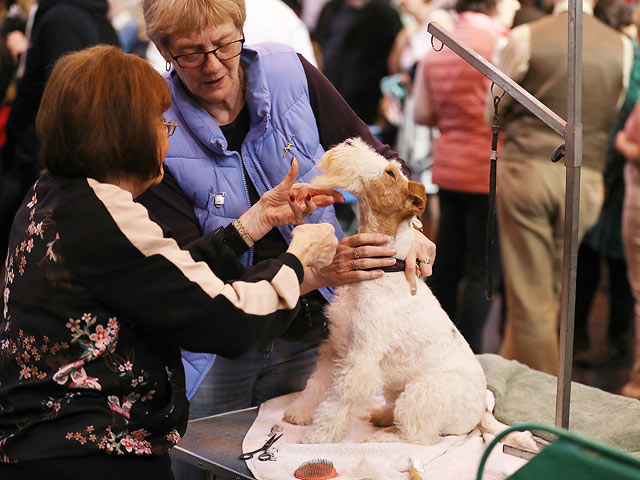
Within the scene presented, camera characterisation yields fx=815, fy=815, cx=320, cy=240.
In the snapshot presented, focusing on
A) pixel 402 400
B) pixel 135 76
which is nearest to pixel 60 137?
pixel 135 76

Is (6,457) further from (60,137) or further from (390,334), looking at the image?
(390,334)

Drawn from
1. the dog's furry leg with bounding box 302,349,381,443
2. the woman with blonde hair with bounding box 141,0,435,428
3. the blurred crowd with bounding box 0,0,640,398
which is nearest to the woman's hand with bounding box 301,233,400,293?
the woman with blonde hair with bounding box 141,0,435,428

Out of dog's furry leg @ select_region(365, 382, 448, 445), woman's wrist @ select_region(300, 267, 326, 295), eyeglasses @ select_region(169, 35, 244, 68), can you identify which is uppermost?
eyeglasses @ select_region(169, 35, 244, 68)

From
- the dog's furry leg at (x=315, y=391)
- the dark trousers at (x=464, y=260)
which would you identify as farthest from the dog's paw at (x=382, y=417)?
the dark trousers at (x=464, y=260)

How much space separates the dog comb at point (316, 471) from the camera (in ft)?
5.08

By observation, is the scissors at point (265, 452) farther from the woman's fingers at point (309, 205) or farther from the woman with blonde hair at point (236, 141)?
the woman's fingers at point (309, 205)

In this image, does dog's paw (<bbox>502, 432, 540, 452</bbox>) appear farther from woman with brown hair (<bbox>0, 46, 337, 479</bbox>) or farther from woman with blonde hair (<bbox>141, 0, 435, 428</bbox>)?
woman with brown hair (<bbox>0, 46, 337, 479</bbox>)

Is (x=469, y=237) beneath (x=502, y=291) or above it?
above

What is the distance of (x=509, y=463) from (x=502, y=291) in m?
3.24

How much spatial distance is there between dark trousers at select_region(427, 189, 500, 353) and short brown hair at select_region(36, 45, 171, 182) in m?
2.61

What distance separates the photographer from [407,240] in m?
1.70

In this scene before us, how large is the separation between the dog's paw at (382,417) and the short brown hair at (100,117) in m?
0.81

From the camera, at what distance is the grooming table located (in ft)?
5.45

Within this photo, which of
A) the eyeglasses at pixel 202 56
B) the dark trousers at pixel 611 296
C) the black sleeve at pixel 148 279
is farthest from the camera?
the dark trousers at pixel 611 296
